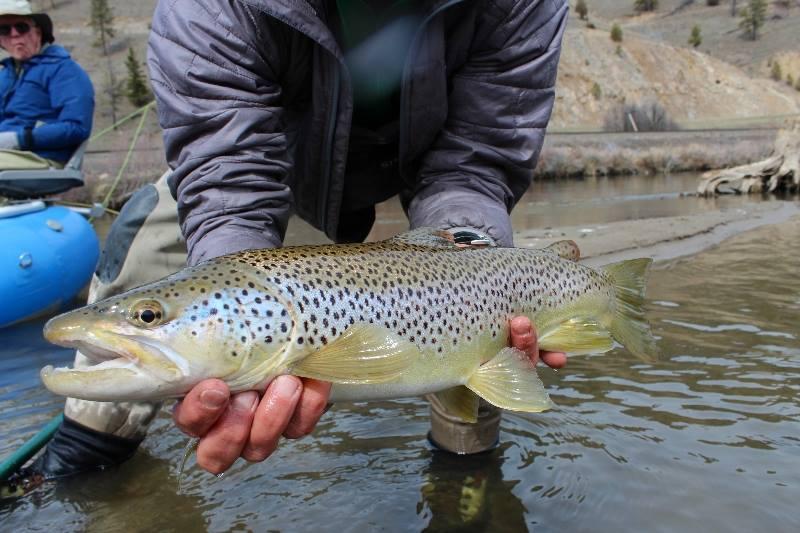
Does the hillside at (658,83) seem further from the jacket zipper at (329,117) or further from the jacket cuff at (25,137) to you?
the jacket zipper at (329,117)

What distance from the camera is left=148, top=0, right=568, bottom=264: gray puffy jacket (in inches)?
95.5

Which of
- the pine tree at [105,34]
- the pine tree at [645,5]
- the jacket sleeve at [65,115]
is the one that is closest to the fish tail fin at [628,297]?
the jacket sleeve at [65,115]

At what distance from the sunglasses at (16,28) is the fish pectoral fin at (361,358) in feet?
18.4

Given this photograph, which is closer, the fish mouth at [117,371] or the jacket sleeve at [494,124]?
the fish mouth at [117,371]

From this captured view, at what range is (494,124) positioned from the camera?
301cm

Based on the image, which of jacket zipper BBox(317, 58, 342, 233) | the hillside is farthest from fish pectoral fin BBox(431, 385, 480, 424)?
the hillside

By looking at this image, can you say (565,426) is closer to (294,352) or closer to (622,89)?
(294,352)

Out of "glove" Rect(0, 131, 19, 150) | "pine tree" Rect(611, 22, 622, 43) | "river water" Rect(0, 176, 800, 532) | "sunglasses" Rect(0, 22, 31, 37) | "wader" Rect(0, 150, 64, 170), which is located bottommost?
"river water" Rect(0, 176, 800, 532)

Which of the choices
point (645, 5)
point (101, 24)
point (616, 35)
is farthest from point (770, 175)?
point (645, 5)

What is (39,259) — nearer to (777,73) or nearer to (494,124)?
(494,124)

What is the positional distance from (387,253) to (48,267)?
4759 mm

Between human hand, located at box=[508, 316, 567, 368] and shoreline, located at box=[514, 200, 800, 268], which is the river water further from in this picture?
shoreline, located at box=[514, 200, 800, 268]

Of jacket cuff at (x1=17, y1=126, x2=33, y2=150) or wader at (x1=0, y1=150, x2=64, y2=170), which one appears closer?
wader at (x1=0, y1=150, x2=64, y2=170)

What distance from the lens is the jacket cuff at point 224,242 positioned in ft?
7.50
